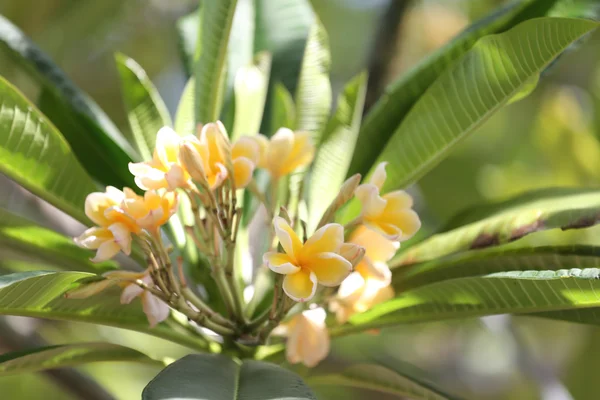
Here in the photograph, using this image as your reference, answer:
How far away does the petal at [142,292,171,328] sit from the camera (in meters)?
0.85

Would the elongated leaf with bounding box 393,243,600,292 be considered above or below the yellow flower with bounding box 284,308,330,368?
above

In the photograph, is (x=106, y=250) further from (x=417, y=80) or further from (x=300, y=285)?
(x=417, y=80)

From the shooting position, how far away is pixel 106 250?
806 millimetres

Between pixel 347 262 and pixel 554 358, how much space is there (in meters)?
2.47

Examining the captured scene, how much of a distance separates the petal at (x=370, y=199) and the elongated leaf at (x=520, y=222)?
16cm

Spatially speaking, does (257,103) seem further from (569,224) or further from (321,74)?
(569,224)

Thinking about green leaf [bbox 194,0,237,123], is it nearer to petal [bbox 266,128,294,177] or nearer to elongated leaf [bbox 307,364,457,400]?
petal [bbox 266,128,294,177]

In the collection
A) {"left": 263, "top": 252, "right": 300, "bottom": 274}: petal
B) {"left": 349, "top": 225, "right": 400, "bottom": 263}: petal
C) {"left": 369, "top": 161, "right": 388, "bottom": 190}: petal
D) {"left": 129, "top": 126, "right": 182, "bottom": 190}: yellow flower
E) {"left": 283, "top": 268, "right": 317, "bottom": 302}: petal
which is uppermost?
{"left": 369, "top": 161, "right": 388, "bottom": 190}: petal

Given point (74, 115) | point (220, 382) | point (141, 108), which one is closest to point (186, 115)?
point (141, 108)

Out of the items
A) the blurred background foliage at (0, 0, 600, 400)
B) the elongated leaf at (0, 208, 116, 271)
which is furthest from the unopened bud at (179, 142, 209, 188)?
the blurred background foliage at (0, 0, 600, 400)

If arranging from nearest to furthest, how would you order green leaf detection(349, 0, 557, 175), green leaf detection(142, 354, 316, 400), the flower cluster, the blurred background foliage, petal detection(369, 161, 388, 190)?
green leaf detection(142, 354, 316, 400) → the flower cluster → petal detection(369, 161, 388, 190) → green leaf detection(349, 0, 557, 175) → the blurred background foliage

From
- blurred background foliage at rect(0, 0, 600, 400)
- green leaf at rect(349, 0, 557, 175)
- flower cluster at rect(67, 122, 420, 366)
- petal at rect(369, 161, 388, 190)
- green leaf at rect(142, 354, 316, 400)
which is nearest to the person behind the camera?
green leaf at rect(142, 354, 316, 400)

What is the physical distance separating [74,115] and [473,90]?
0.64m

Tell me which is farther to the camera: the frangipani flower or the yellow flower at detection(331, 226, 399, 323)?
the yellow flower at detection(331, 226, 399, 323)
